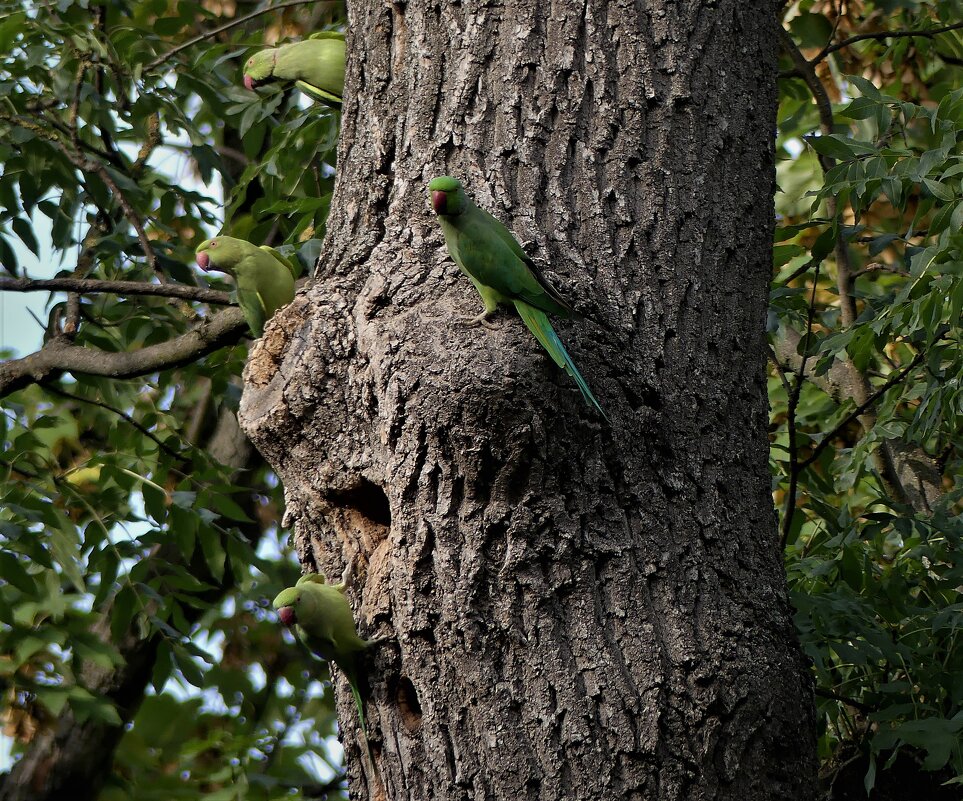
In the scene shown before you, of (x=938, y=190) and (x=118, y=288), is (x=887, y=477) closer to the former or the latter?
(x=938, y=190)

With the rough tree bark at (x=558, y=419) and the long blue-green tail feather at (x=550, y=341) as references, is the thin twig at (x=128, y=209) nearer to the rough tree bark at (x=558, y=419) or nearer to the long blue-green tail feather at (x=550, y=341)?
the rough tree bark at (x=558, y=419)

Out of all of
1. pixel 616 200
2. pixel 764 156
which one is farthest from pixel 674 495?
pixel 764 156

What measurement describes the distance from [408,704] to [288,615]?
0.32 m

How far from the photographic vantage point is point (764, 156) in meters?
2.49

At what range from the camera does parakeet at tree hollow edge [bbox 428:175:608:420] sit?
197 centimetres

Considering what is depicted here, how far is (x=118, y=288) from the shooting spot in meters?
2.83

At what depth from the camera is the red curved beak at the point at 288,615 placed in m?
2.19

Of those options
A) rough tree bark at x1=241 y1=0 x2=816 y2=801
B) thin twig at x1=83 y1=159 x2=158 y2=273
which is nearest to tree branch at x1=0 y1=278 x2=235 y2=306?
thin twig at x1=83 y1=159 x2=158 y2=273

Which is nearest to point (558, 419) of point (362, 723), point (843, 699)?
point (362, 723)

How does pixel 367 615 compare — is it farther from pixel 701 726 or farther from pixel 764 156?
pixel 764 156

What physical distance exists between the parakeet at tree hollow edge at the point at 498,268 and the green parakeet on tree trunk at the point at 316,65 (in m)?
1.15

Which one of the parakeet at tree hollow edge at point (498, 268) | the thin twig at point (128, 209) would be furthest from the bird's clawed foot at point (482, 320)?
the thin twig at point (128, 209)

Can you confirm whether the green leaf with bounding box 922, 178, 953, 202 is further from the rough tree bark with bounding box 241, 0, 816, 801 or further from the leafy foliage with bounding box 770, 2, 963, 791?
the rough tree bark with bounding box 241, 0, 816, 801

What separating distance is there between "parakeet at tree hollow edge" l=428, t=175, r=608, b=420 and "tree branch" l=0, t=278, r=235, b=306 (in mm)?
927
